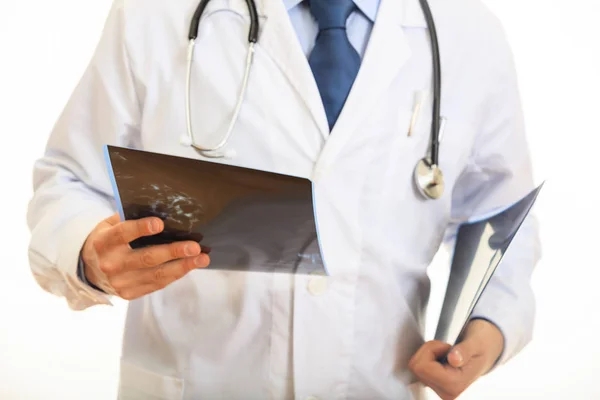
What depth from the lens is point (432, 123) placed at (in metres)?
0.78

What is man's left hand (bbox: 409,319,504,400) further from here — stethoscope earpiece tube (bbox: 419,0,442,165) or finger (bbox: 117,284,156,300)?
finger (bbox: 117,284,156,300)

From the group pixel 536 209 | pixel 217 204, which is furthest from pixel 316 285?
pixel 536 209

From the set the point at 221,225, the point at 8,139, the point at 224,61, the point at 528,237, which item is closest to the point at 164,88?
the point at 224,61

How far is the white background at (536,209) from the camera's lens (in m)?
1.32

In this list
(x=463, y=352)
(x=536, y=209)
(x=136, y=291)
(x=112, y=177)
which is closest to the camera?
(x=112, y=177)

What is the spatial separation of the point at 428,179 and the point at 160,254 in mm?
390

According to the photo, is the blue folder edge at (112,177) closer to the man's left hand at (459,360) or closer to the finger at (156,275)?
the finger at (156,275)

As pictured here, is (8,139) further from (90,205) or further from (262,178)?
(262,178)

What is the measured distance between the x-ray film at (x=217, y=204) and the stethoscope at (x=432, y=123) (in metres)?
0.20

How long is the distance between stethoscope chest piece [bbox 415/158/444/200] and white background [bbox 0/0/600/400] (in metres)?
0.58

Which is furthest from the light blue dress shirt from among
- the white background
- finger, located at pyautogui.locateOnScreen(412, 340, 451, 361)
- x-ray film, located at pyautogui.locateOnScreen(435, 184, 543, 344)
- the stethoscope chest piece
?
the white background

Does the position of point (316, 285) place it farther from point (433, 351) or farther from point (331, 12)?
point (331, 12)

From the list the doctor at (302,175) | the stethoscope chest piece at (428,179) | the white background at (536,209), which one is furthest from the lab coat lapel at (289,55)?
the white background at (536,209)

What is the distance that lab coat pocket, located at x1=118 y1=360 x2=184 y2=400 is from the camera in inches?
29.9
